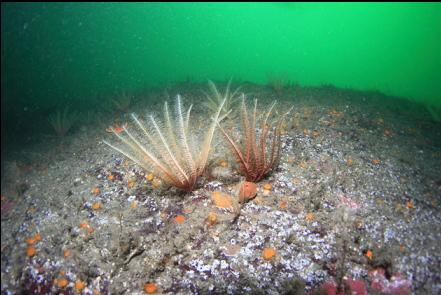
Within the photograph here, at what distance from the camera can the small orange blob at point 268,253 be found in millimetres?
2590

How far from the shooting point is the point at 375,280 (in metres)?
2.48

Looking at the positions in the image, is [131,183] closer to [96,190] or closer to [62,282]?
[96,190]

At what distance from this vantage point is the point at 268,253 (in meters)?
2.61

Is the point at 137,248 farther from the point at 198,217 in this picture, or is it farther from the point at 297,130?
the point at 297,130

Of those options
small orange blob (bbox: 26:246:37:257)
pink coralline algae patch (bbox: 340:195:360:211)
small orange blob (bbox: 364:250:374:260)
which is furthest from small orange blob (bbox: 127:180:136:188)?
small orange blob (bbox: 364:250:374:260)

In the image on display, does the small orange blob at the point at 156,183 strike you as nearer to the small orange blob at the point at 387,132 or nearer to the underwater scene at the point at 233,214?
the underwater scene at the point at 233,214

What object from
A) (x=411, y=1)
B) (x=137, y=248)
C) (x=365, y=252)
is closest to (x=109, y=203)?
(x=137, y=248)

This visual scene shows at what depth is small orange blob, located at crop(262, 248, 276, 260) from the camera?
2.59 meters

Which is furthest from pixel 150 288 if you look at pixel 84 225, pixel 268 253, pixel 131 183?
pixel 131 183

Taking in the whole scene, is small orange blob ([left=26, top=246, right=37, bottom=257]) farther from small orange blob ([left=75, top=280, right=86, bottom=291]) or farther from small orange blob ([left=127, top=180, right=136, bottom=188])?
small orange blob ([left=127, top=180, right=136, bottom=188])

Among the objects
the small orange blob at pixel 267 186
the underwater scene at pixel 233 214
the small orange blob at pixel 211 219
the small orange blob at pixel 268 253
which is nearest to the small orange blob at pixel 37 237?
the underwater scene at pixel 233 214

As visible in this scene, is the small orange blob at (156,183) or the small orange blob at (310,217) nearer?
the small orange blob at (310,217)

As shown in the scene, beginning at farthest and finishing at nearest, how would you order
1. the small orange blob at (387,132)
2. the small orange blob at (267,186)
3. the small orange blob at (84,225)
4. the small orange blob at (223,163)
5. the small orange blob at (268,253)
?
the small orange blob at (387,132)
the small orange blob at (223,163)
the small orange blob at (267,186)
the small orange blob at (84,225)
the small orange blob at (268,253)

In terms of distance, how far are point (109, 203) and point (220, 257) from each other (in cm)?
172
